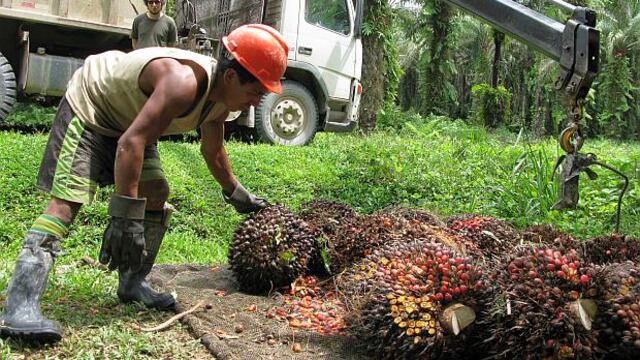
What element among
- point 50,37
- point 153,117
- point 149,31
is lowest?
point 153,117

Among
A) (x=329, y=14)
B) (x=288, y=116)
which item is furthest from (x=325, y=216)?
(x=329, y=14)

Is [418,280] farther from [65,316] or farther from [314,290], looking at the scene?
[65,316]

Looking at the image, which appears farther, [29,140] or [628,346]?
[29,140]

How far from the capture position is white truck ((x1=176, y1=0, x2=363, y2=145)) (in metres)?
9.46

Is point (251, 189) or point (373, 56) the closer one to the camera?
point (251, 189)

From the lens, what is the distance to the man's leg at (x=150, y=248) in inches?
136

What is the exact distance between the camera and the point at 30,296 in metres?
2.82

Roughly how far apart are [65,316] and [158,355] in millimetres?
661

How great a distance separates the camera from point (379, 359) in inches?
111

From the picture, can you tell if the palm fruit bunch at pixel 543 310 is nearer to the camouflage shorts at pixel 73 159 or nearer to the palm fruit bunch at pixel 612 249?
the palm fruit bunch at pixel 612 249

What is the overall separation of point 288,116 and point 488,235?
644cm

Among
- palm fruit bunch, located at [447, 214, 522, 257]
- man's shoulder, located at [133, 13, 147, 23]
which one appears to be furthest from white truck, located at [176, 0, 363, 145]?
palm fruit bunch, located at [447, 214, 522, 257]

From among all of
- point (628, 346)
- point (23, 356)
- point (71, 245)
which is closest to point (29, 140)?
point (71, 245)

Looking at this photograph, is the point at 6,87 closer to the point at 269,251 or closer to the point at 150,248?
the point at 150,248
